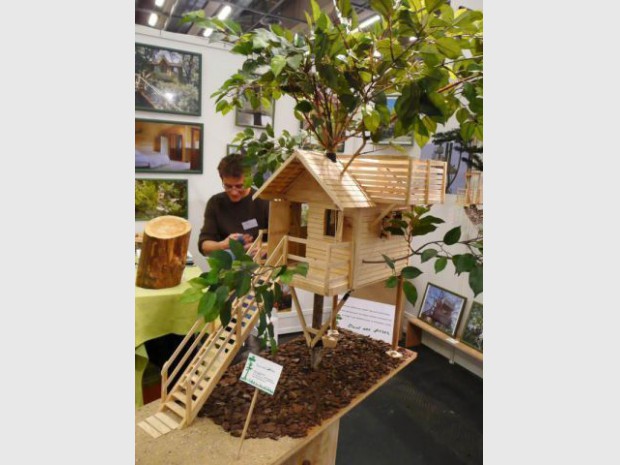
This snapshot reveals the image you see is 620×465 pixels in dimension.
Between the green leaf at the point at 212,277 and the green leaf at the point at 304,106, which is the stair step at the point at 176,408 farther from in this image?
the green leaf at the point at 304,106

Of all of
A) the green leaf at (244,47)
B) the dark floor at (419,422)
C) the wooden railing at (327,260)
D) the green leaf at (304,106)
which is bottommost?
the dark floor at (419,422)

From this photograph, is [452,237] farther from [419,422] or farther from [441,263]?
[419,422]

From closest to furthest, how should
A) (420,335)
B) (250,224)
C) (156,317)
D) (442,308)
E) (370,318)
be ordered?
(370,318) < (156,317) < (250,224) < (442,308) < (420,335)

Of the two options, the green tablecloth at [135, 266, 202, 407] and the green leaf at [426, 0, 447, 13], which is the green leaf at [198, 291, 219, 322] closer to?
the green leaf at [426, 0, 447, 13]

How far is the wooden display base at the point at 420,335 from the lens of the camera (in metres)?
3.02

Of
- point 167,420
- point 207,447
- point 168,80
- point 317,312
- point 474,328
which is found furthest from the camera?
point 474,328

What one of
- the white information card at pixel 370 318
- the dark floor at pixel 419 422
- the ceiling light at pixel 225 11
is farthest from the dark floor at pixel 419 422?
the ceiling light at pixel 225 11

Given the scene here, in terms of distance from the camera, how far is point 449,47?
0.81 meters

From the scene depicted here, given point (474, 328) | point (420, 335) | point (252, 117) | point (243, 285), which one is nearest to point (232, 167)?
point (252, 117)

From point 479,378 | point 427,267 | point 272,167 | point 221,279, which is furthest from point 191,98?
point 479,378

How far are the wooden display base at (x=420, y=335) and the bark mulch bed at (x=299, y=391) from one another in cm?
143

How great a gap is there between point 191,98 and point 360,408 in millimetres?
2411

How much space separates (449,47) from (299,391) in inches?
47.2

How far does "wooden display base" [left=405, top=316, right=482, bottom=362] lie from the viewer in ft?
9.91
